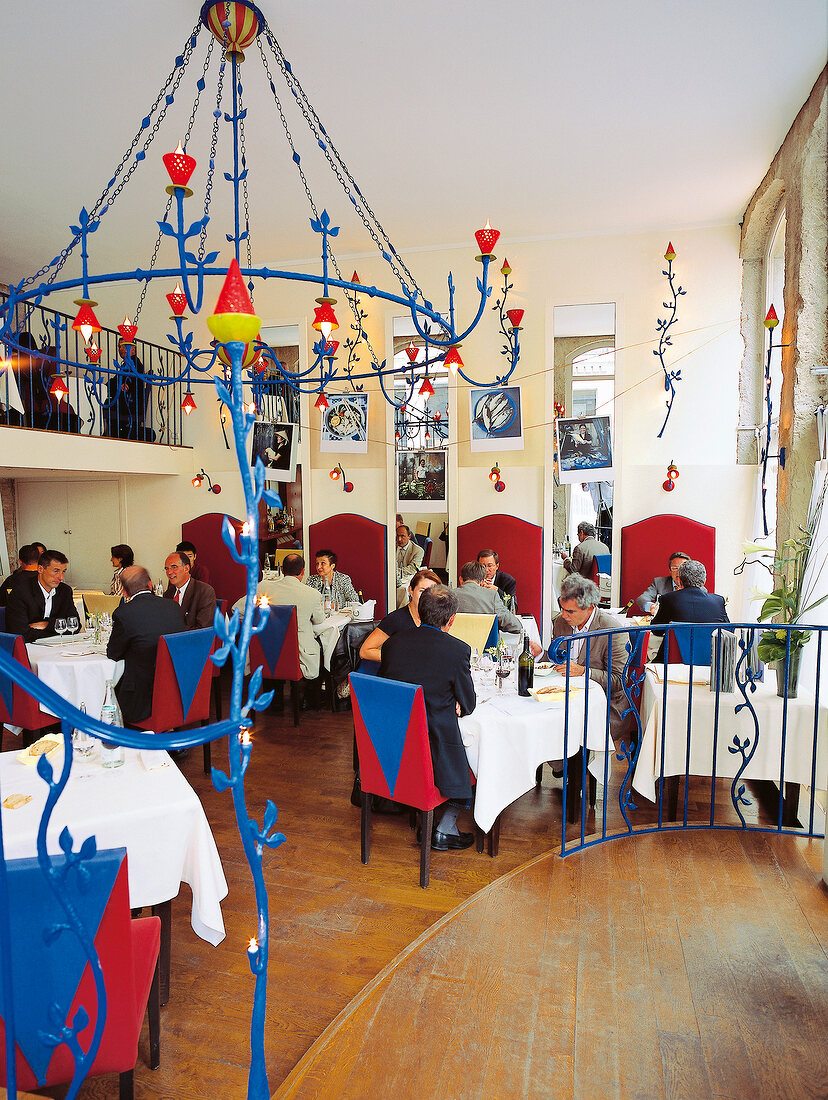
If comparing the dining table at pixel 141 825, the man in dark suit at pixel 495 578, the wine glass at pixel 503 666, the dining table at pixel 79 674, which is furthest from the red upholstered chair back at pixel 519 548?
the dining table at pixel 141 825

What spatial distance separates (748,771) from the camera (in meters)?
3.90

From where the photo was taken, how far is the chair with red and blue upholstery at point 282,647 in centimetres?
571

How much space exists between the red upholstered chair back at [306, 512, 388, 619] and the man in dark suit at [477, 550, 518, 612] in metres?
1.41

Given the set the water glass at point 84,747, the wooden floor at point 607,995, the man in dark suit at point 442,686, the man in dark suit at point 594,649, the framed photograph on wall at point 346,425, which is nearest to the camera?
the wooden floor at point 607,995

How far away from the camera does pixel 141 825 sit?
2537mm

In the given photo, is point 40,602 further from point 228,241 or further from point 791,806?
point 791,806

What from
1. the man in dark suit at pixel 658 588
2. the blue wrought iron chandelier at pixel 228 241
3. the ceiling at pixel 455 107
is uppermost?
the ceiling at pixel 455 107

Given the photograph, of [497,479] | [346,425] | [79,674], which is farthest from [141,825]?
[346,425]

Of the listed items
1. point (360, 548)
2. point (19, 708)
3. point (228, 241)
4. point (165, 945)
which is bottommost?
point (165, 945)

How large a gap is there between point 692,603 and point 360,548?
419cm

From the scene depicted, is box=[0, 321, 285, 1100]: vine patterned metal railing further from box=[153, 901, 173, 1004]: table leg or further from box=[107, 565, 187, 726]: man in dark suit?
box=[107, 565, 187, 726]: man in dark suit

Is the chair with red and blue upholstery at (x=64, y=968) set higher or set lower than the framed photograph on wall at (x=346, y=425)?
lower

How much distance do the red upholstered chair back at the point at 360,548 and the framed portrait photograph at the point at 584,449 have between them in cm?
218

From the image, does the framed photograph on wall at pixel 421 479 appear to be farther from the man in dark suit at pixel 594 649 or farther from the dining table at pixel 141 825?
the dining table at pixel 141 825
